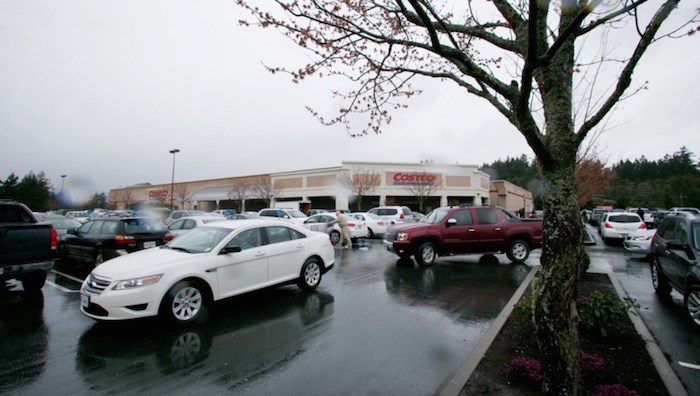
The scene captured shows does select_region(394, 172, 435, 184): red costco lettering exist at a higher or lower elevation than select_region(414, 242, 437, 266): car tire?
higher

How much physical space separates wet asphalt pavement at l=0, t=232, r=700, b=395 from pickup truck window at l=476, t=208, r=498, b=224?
3.55 metres

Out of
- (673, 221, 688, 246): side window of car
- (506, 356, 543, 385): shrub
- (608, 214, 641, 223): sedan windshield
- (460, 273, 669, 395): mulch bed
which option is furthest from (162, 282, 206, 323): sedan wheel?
(608, 214, 641, 223): sedan windshield

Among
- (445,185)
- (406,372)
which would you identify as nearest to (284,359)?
(406,372)

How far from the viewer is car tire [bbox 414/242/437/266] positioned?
35.1 ft

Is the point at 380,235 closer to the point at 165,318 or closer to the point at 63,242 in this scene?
the point at 63,242

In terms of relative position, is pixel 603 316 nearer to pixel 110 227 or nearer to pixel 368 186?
pixel 110 227

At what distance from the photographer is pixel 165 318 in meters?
5.23

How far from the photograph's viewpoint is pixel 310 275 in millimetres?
7594

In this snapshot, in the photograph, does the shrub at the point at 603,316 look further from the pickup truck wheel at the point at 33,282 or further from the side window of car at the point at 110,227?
the side window of car at the point at 110,227

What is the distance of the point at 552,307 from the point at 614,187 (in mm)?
97452

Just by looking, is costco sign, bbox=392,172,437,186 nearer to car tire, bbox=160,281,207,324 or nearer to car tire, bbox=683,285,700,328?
car tire, bbox=683,285,700,328

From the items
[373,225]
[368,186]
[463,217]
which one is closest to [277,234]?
[463,217]

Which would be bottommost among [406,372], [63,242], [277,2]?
[406,372]

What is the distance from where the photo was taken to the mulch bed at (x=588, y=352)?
3.40 meters
